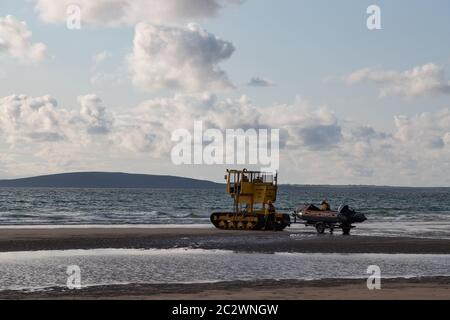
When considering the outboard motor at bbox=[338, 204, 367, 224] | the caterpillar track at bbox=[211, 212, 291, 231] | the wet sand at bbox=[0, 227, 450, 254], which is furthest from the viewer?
the caterpillar track at bbox=[211, 212, 291, 231]

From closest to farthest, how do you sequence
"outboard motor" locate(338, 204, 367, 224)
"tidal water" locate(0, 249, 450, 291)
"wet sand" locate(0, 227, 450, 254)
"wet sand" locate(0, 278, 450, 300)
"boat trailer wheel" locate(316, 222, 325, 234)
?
"wet sand" locate(0, 278, 450, 300), "tidal water" locate(0, 249, 450, 291), "wet sand" locate(0, 227, 450, 254), "outboard motor" locate(338, 204, 367, 224), "boat trailer wheel" locate(316, 222, 325, 234)

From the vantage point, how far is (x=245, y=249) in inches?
1223

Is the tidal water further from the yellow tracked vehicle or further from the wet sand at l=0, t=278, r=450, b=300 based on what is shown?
the yellow tracked vehicle

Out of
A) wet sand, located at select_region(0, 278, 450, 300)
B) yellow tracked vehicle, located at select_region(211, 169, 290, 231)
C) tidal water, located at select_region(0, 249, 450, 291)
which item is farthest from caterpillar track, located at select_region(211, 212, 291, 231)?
wet sand, located at select_region(0, 278, 450, 300)

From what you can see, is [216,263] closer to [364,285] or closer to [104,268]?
[104,268]

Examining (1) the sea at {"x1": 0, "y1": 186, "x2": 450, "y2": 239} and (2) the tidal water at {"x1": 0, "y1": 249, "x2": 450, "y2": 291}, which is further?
(1) the sea at {"x1": 0, "y1": 186, "x2": 450, "y2": 239}

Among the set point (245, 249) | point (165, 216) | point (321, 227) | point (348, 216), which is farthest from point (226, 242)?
point (165, 216)

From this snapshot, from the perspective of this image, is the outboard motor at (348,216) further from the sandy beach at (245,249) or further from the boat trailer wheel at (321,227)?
the sandy beach at (245,249)

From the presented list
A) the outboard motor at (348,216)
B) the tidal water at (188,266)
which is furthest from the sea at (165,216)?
the tidal water at (188,266)

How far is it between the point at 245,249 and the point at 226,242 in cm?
371

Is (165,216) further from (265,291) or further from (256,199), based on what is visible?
(265,291)

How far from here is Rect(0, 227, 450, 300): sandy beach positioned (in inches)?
690
